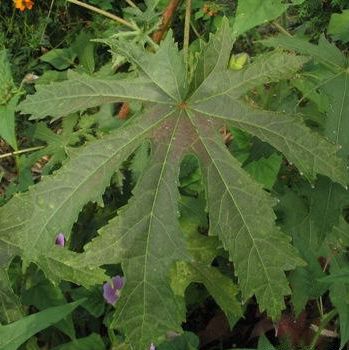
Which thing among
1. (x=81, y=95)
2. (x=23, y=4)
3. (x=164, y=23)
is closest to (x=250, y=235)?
(x=81, y=95)

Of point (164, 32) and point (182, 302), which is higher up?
point (164, 32)

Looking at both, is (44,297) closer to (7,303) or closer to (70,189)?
(7,303)

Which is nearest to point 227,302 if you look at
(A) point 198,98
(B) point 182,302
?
(B) point 182,302

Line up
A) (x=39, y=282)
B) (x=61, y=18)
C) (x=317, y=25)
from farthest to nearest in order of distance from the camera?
(x=61, y=18), (x=317, y=25), (x=39, y=282)

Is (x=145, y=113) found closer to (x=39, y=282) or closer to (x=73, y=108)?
(x=73, y=108)

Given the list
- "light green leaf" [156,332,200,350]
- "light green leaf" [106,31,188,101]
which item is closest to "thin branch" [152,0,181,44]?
"light green leaf" [106,31,188,101]

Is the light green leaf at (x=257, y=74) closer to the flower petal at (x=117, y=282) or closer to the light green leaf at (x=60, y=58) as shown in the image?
the flower petal at (x=117, y=282)

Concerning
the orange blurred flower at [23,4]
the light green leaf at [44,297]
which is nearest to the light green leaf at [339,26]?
the light green leaf at [44,297]
